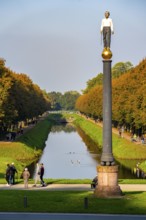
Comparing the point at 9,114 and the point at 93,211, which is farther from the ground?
the point at 9,114

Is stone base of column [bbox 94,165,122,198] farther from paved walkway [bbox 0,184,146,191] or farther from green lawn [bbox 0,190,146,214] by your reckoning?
paved walkway [bbox 0,184,146,191]

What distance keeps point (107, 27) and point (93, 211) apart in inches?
473

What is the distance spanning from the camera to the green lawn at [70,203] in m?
28.2

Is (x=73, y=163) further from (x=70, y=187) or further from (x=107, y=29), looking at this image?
(x=107, y=29)

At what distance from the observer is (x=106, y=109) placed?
32.2 metres

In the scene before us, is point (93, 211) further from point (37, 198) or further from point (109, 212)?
point (37, 198)

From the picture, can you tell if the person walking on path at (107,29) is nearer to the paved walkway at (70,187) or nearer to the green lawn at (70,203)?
the green lawn at (70,203)

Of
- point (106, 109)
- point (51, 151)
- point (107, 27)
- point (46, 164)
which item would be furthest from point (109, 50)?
point (51, 151)

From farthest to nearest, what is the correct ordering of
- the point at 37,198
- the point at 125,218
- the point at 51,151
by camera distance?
the point at 51,151
the point at 37,198
the point at 125,218

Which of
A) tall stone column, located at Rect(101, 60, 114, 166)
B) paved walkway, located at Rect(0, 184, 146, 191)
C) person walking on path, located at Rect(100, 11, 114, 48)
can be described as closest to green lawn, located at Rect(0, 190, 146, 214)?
tall stone column, located at Rect(101, 60, 114, 166)

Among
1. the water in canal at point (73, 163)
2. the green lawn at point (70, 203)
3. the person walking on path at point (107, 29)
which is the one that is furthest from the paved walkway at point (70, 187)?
the water in canal at point (73, 163)

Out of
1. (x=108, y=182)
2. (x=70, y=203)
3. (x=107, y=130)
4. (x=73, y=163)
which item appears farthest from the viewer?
(x=73, y=163)

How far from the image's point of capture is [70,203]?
30000 mm

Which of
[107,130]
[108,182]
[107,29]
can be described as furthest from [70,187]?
[107,29]
